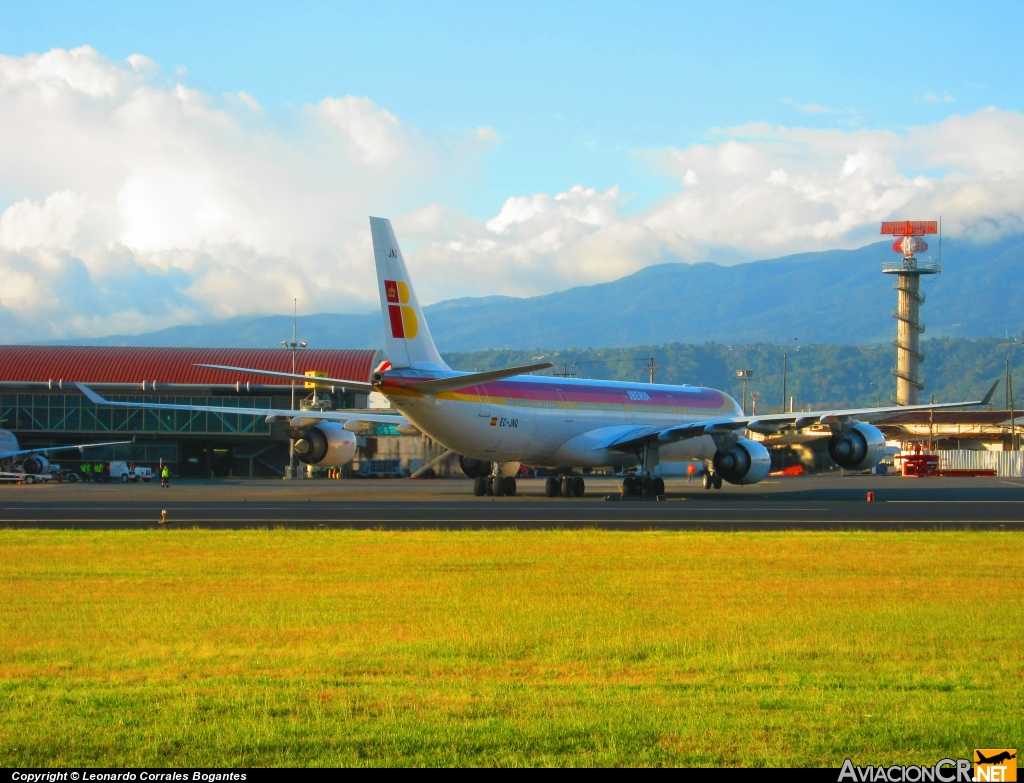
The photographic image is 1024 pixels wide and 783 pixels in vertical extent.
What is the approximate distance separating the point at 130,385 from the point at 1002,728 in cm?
7743

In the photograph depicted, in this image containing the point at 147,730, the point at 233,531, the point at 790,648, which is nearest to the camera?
the point at 147,730

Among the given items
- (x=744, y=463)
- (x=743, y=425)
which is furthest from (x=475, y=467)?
(x=743, y=425)

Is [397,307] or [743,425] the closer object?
[397,307]

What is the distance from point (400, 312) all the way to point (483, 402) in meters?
4.15

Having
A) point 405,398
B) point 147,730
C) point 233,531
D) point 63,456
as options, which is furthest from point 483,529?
point 63,456

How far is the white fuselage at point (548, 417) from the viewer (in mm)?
32906

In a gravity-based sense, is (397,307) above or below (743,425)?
above

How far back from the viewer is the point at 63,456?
7506 cm

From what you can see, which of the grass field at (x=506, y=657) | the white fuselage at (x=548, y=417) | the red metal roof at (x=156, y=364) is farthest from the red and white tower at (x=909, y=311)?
the grass field at (x=506, y=657)

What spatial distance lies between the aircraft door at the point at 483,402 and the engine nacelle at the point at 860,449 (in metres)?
12.1

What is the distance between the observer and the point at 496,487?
38312mm

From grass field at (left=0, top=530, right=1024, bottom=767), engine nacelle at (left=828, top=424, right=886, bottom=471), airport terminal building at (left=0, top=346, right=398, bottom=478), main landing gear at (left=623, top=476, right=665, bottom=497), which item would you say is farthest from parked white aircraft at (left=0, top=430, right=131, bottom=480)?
grass field at (left=0, top=530, right=1024, bottom=767)

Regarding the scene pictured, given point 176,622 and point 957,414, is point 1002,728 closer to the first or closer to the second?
point 176,622

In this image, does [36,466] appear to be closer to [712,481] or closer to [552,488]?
[552,488]
